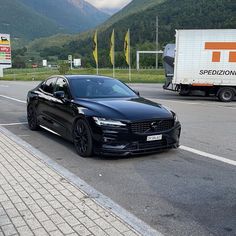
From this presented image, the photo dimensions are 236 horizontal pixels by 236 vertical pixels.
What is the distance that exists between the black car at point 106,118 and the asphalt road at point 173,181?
0.95 feet

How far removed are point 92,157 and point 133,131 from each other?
3.25 ft

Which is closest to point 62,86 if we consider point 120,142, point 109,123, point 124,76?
point 109,123

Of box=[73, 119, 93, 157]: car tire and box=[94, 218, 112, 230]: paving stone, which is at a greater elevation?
box=[73, 119, 93, 157]: car tire

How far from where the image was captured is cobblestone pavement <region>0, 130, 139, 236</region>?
4.00 m

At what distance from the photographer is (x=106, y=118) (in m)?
6.66

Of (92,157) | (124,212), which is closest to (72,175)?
(92,157)

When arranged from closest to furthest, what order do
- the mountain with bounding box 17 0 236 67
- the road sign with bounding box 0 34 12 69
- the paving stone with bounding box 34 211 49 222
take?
the paving stone with bounding box 34 211 49 222 → the road sign with bounding box 0 34 12 69 → the mountain with bounding box 17 0 236 67

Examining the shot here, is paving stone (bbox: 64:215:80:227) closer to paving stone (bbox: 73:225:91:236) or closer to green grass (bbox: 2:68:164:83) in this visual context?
paving stone (bbox: 73:225:91:236)

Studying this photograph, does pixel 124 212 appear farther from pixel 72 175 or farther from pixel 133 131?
pixel 133 131

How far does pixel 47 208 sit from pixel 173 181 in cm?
198

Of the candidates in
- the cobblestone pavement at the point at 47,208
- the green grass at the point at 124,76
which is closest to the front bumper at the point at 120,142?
the cobblestone pavement at the point at 47,208

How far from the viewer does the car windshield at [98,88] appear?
26.0ft

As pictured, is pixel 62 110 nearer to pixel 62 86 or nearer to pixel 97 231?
pixel 62 86

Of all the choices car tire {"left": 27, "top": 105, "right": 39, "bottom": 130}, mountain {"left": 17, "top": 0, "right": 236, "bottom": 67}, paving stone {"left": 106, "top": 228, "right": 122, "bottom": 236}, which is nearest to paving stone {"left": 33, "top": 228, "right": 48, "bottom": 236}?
paving stone {"left": 106, "top": 228, "right": 122, "bottom": 236}
